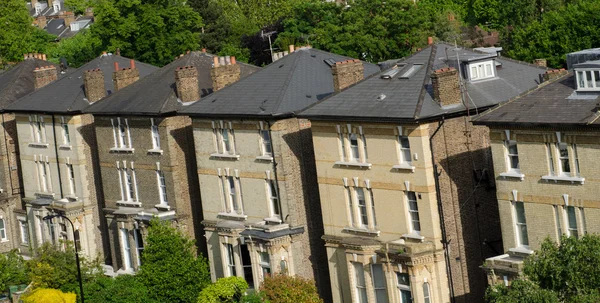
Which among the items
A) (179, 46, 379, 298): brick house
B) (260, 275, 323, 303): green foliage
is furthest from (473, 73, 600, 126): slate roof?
(179, 46, 379, 298): brick house

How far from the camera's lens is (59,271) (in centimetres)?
6650

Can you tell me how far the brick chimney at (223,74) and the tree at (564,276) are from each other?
28734 mm

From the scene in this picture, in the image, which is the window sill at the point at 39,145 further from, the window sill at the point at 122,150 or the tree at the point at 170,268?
the tree at the point at 170,268

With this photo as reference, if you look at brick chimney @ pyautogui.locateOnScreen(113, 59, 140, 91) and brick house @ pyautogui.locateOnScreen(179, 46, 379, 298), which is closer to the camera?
brick house @ pyautogui.locateOnScreen(179, 46, 379, 298)

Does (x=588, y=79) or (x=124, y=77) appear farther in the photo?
(x=124, y=77)

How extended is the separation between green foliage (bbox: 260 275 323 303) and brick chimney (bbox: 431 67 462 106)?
33.0ft

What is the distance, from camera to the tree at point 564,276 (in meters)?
39.0

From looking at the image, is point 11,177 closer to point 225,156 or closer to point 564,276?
point 225,156

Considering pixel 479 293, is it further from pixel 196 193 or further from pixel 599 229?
pixel 196 193

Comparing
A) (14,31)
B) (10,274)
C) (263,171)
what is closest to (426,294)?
(263,171)

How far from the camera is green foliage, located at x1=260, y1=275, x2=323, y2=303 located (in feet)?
182

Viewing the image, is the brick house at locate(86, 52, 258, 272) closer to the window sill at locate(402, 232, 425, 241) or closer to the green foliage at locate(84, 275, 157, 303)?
the green foliage at locate(84, 275, 157, 303)

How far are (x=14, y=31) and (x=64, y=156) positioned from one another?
5193cm

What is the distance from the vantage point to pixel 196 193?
66500 mm
